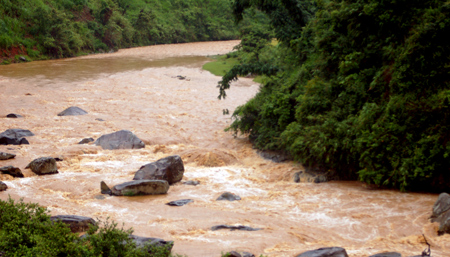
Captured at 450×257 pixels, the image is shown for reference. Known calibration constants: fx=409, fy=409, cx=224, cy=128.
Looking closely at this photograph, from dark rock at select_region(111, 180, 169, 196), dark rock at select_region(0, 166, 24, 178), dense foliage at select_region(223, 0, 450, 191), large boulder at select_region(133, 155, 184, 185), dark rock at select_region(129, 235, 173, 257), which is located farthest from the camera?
large boulder at select_region(133, 155, 184, 185)

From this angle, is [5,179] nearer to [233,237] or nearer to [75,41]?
A: [233,237]

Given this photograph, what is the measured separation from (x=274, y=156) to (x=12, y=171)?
21.9 feet

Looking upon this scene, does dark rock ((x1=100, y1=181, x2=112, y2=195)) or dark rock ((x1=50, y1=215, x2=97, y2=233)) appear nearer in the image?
dark rock ((x1=50, y1=215, x2=97, y2=233))

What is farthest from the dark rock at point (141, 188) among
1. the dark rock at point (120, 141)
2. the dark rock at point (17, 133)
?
the dark rock at point (17, 133)

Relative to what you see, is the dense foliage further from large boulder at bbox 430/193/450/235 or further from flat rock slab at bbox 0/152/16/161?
flat rock slab at bbox 0/152/16/161

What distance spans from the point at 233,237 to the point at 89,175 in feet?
16.0

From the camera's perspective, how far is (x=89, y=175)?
9.52 meters

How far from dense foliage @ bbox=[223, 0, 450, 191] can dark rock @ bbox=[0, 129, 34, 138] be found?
6.85 metres

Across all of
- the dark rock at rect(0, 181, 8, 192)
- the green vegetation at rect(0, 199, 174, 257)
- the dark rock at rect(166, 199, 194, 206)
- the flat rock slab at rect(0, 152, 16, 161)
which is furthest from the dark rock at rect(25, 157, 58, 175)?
the green vegetation at rect(0, 199, 174, 257)

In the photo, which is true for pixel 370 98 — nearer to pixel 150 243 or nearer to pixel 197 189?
pixel 197 189

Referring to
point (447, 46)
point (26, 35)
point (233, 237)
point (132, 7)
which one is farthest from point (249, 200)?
point (132, 7)

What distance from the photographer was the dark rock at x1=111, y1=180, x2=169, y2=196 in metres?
8.18

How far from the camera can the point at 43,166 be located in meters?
9.30

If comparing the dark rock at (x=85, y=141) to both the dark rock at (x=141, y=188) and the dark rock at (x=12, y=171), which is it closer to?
the dark rock at (x=12, y=171)
